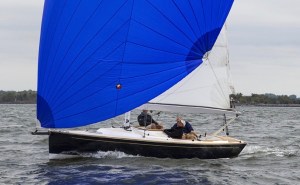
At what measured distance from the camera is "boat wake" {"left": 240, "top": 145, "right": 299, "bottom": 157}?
61.1ft

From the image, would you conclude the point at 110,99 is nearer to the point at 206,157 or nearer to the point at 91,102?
the point at 91,102

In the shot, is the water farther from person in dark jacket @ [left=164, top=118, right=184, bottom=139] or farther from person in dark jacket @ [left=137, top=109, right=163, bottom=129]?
person in dark jacket @ [left=137, top=109, right=163, bottom=129]

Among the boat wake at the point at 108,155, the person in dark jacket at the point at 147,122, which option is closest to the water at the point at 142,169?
the boat wake at the point at 108,155

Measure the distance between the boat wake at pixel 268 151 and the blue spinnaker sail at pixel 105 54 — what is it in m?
5.49

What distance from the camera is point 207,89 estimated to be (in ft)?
51.8

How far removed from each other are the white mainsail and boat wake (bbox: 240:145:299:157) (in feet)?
9.69

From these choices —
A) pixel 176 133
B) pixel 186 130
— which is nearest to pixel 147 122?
pixel 186 130

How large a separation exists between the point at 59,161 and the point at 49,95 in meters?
2.02

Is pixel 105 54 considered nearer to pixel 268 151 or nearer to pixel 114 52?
pixel 114 52

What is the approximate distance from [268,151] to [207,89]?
5.02 meters

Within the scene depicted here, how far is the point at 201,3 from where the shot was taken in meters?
14.5

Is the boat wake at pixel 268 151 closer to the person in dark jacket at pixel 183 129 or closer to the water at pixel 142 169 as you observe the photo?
the water at pixel 142 169

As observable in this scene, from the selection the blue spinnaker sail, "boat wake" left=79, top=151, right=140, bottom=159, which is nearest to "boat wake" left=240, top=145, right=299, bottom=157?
"boat wake" left=79, top=151, right=140, bottom=159

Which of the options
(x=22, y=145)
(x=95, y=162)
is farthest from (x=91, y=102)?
(x=22, y=145)
